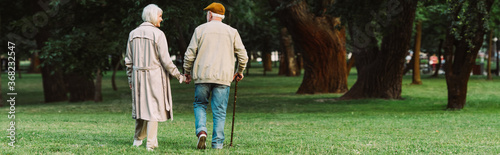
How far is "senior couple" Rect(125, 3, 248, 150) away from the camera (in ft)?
25.0

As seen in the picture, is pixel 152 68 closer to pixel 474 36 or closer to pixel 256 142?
pixel 256 142

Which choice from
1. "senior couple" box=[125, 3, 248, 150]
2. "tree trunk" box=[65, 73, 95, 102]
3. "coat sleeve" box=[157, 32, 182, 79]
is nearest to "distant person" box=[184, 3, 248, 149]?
"senior couple" box=[125, 3, 248, 150]

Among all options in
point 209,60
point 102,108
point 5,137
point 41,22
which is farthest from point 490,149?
point 41,22

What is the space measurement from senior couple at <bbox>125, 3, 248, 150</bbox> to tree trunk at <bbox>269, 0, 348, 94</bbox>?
17280mm

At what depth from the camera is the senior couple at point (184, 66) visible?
762cm

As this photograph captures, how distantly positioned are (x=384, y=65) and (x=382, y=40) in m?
0.83

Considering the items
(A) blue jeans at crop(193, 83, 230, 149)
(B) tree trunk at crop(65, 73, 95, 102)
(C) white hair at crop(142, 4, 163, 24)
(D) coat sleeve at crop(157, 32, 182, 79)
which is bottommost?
(B) tree trunk at crop(65, 73, 95, 102)

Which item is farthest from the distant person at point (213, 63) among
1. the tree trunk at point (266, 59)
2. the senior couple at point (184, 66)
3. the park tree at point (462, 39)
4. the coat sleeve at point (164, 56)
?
the tree trunk at point (266, 59)

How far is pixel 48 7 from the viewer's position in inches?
925

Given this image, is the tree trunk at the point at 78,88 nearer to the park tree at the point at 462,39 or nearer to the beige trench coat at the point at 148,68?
the park tree at the point at 462,39

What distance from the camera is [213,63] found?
770 cm

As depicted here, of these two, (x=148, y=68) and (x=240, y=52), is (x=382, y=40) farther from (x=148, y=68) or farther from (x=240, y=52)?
(x=148, y=68)

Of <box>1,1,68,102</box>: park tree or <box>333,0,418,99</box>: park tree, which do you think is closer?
<box>333,0,418,99</box>: park tree

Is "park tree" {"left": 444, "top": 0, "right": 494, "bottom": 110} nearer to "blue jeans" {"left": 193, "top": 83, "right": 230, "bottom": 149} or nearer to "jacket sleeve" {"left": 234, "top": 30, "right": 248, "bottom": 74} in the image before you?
"jacket sleeve" {"left": 234, "top": 30, "right": 248, "bottom": 74}
